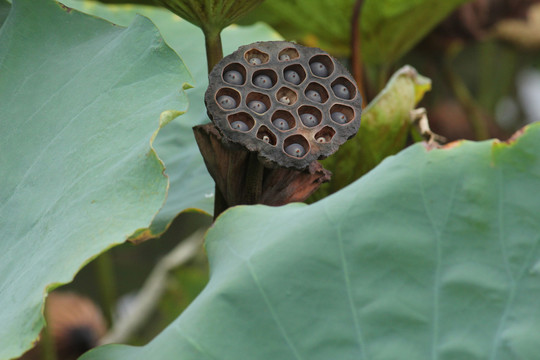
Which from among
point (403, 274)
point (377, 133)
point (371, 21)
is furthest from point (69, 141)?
point (371, 21)

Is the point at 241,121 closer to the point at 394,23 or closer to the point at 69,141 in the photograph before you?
the point at 69,141

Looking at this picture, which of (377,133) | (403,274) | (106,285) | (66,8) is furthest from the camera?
(106,285)

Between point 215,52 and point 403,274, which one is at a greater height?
point 215,52

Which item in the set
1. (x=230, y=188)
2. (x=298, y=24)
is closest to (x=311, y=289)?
(x=230, y=188)

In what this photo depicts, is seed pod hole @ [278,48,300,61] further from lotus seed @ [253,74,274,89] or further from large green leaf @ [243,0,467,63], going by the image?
large green leaf @ [243,0,467,63]

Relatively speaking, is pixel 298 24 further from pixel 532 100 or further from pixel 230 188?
pixel 532 100

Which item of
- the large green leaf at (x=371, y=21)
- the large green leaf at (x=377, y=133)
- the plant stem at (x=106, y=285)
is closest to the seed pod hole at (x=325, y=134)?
the large green leaf at (x=377, y=133)
